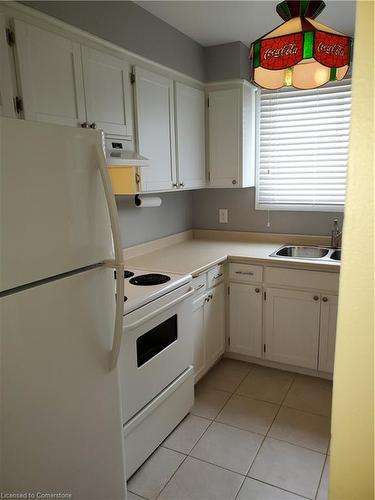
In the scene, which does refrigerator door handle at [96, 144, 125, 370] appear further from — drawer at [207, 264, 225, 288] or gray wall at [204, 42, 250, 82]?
gray wall at [204, 42, 250, 82]

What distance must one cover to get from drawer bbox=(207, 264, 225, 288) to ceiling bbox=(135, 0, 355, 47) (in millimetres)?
1697

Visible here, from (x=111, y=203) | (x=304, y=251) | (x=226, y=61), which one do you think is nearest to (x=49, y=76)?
(x=111, y=203)

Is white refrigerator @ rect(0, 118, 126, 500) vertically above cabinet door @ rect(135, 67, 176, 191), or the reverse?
cabinet door @ rect(135, 67, 176, 191)

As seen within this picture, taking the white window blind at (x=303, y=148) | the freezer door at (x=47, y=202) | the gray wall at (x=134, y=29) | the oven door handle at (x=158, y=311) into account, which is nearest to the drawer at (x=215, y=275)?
the oven door handle at (x=158, y=311)

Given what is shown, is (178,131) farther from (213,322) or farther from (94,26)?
(213,322)

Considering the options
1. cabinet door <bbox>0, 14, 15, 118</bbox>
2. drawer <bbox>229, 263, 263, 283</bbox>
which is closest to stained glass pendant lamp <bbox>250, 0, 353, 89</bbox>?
cabinet door <bbox>0, 14, 15, 118</bbox>

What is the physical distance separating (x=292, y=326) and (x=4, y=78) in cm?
230

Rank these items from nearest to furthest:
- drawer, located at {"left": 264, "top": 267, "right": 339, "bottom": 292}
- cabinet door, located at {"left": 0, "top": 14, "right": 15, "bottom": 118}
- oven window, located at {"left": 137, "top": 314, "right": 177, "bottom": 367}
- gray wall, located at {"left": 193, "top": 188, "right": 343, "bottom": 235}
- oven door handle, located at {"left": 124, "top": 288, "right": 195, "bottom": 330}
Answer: cabinet door, located at {"left": 0, "top": 14, "right": 15, "bottom": 118}, oven door handle, located at {"left": 124, "top": 288, "right": 195, "bottom": 330}, oven window, located at {"left": 137, "top": 314, "right": 177, "bottom": 367}, drawer, located at {"left": 264, "top": 267, "right": 339, "bottom": 292}, gray wall, located at {"left": 193, "top": 188, "right": 343, "bottom": 235}

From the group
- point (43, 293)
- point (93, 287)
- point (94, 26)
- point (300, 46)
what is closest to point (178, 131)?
point (94, 26)

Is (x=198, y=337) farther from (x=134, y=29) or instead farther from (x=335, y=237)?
(x=134, y=29)

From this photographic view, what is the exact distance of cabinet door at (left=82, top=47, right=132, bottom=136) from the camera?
186 cm

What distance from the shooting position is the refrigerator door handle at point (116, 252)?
48.9 inches

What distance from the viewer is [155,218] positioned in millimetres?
2990

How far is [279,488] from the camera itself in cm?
179
